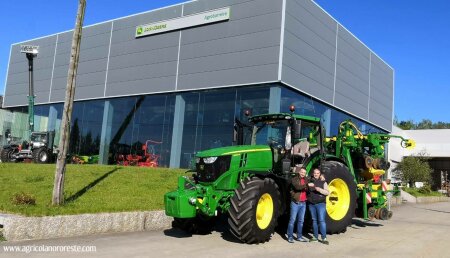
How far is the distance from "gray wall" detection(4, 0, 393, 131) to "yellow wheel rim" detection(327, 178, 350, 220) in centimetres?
1474

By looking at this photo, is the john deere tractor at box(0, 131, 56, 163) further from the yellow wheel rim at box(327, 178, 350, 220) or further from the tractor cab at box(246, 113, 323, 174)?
the yellow wheel rim at box(327, 178, 350, 220)

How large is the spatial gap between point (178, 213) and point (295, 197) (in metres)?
2.56

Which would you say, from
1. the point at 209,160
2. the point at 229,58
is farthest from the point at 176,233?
the point at 229,58

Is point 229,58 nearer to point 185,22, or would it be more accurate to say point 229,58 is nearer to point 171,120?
point 185,22

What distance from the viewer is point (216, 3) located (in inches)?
1126

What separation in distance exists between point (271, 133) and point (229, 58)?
58.7 feet

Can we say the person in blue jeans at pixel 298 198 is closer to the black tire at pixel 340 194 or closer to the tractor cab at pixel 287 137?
the tractor cab at pixel 287 137

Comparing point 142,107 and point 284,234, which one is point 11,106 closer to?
point 142,107

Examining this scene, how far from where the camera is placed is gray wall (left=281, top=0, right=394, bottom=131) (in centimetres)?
2653

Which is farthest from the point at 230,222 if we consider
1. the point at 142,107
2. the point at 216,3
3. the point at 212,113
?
the point at 142,107

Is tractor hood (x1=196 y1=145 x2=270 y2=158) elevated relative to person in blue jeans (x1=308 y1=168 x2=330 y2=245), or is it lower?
elevated

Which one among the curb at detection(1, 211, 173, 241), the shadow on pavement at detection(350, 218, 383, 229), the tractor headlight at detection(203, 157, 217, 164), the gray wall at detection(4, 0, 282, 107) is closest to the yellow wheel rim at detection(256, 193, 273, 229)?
the tractor headlight at detection(203, 157, 217, 164)

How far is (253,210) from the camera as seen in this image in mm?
8328

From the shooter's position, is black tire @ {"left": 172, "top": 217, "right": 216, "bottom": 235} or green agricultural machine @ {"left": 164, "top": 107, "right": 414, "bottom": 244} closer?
green agricultural machine @ {"left": 164, "top": 107, "right": 414, "bottom": 244}
